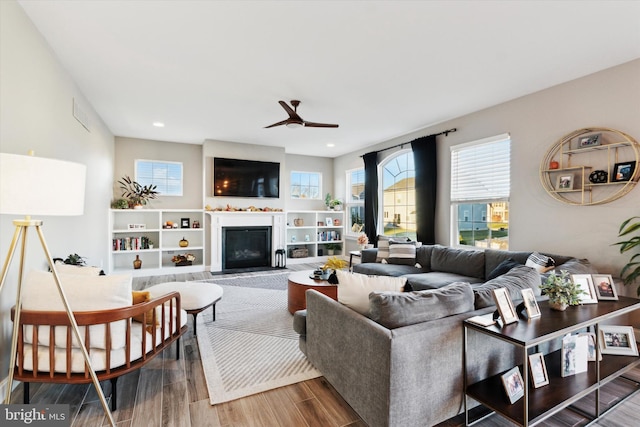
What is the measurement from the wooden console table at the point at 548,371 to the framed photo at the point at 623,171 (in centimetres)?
153

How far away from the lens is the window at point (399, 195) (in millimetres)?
5777

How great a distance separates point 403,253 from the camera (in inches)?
186

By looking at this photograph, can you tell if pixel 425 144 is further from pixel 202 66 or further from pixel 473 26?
pixel 202 66

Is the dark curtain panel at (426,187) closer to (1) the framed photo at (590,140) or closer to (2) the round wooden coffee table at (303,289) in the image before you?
(1) the framed photo at (590,140)

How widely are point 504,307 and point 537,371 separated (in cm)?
47

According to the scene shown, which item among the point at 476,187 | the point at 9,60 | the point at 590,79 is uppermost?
the point at 590,79

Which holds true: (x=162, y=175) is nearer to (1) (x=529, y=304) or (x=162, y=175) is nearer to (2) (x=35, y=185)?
(2) (x=35, y=185)

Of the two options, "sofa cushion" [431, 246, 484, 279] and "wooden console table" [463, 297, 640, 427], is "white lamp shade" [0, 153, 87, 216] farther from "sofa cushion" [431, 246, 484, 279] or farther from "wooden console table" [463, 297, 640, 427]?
"sofa cushion" [431, 246, 484, 279]

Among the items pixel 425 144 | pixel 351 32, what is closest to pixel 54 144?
pixel 351 32

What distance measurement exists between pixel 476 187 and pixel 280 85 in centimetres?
320

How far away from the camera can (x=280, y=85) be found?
11.7 feet

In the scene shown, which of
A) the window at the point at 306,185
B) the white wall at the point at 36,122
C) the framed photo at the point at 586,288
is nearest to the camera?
the white wall at the point at 36,122

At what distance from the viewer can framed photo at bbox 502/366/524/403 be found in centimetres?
160

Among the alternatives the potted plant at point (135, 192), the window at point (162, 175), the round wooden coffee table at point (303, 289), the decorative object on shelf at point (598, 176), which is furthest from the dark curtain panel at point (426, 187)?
the potted plant at point (135, 192)
